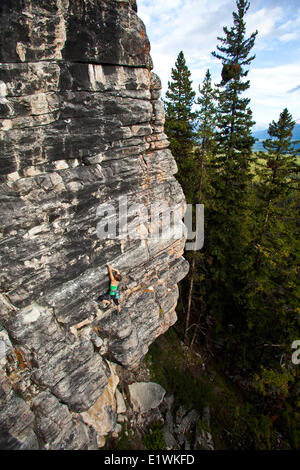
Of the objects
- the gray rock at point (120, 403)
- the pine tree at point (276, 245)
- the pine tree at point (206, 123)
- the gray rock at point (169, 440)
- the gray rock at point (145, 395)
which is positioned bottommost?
the gray rock at point (169, 440)

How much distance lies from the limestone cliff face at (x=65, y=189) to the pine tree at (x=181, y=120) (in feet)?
23.9

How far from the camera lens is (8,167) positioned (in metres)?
5.94

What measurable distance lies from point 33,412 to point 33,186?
655 centimetres

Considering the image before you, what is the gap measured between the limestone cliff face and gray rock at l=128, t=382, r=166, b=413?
2923 mm

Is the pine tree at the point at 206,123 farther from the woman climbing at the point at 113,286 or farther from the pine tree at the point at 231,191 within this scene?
the woman climbing at the point at 113,286

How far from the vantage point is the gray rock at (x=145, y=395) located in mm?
11258

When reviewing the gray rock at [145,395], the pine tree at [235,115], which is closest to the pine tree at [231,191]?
the pine tree at [235,115]

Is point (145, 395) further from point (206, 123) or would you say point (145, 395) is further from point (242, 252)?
point (206, 123)

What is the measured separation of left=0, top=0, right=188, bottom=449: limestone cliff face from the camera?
5852 millimetres

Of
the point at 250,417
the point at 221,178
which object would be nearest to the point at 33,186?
the point at 221,178

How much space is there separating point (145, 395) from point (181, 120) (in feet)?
54.7

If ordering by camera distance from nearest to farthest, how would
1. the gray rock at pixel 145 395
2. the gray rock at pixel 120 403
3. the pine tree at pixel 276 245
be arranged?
the gray rock at pixel 120 403
the gray rock at pixel 145 395
the pine tree at pixel 276 245

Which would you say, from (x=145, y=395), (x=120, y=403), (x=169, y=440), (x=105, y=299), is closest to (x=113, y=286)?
(x=105, y=299)

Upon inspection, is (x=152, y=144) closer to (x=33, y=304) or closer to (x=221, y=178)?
(x=33, y=304)
